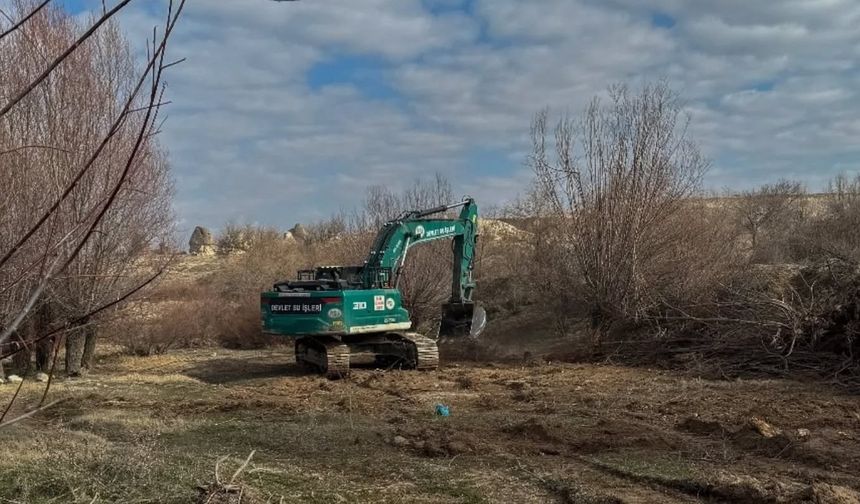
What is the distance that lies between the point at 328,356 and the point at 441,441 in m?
5.57

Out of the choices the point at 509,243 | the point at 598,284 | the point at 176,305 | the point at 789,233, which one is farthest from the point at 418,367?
the point at 789,233

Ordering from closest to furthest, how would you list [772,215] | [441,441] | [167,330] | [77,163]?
[441,441] < [77,163] < [167,330] < [772,215]

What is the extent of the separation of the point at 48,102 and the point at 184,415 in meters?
6.41

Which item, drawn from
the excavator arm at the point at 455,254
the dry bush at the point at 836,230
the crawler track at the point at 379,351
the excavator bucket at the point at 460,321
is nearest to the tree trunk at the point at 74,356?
the crawler track at the point at 379,351

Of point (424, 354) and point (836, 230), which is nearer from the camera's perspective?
point (424, 354)

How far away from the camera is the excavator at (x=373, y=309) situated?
13.0 metres

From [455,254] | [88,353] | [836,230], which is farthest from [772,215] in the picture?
[88,353]

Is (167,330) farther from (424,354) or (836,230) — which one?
(836,230)

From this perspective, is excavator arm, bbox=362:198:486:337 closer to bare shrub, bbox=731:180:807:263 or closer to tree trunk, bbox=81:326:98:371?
tree trunk, bbox=81:326:98:371

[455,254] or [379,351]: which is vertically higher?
[455,254]

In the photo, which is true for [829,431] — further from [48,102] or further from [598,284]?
[48,102]

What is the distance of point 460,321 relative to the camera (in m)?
15.2

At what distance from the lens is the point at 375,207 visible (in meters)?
23.4

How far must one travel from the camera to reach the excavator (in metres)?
13.0
